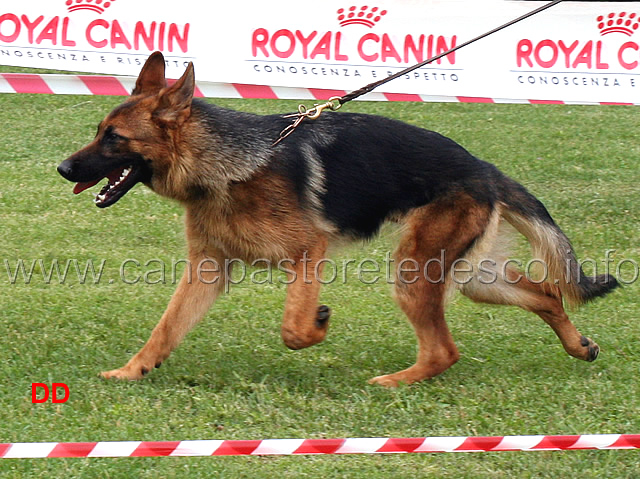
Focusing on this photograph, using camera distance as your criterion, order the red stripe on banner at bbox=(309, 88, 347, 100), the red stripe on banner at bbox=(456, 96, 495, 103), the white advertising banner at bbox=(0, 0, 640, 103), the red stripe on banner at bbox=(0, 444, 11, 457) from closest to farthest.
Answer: the red stripe on banner at bbox=(0, 444, 11, 457)
the white advertising banner at bbox=(0, 0, 640, 103)
the red stripe on banner at bbox=(309, 88, 347, 100)
the red stripe on banner at bbox=(456, 96, 495, 103)

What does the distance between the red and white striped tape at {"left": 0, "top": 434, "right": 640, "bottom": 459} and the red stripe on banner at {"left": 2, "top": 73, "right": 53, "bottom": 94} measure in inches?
187

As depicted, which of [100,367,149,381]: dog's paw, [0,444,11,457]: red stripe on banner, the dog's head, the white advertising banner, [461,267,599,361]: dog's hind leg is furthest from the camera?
the white advertising banner

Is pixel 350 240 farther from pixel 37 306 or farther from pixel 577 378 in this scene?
pixel 37 306

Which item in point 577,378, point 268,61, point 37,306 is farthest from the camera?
point 268,61

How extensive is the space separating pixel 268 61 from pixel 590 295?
159 inches

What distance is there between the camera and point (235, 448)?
10.9 feet

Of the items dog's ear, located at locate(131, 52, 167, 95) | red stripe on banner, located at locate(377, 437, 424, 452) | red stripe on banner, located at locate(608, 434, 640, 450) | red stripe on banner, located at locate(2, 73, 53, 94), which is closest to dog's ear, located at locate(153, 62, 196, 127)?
dog's ear, located at locate(131, 52, 167, 95)

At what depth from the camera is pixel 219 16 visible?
831 centimetres

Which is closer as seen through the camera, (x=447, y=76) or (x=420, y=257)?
(x=420, y=257)

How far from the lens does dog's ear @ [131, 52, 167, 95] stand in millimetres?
4734

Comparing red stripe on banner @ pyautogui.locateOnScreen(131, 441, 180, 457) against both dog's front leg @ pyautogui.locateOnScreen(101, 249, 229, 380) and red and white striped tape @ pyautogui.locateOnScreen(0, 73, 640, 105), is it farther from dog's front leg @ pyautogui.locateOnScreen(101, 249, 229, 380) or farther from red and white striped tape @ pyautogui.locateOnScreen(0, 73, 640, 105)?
red and white striped tape @ pyautogui.locateOnScreen(0, 73, 640, 105)

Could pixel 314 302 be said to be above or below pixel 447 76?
below

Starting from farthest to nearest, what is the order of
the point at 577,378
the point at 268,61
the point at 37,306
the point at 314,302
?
the point at 268,61 < the point at 37,306 < the point at 577,378 < the point at 314,302

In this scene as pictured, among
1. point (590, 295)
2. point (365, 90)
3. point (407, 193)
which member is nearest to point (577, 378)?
point (590, 295)
